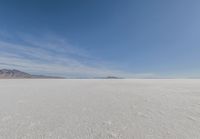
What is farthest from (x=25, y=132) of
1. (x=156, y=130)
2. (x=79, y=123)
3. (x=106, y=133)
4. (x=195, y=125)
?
(x=195, y=125)

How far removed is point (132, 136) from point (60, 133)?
1310mm

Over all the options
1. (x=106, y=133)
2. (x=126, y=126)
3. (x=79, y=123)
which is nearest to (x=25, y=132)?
(x=79, y=123)

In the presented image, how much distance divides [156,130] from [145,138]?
1.31 ft

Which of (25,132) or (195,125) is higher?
(195,125)

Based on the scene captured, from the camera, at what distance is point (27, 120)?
2510 millimetres

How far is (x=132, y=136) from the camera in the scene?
1.88 meters

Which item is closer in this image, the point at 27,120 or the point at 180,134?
the point at 180,134

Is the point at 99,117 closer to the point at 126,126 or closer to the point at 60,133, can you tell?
the point at 126,126

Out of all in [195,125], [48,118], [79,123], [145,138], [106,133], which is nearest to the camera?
[145,138]

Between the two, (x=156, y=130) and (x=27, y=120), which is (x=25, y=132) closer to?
(x=27, y=120)

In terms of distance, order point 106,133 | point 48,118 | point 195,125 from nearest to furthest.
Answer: point 106,133, point 195,125, point 48,118

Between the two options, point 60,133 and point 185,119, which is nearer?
point 60,133

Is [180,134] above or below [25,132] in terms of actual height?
above

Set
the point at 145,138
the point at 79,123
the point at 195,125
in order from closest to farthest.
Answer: the point at 145,138, the point at 195,125, the point at 79,123
